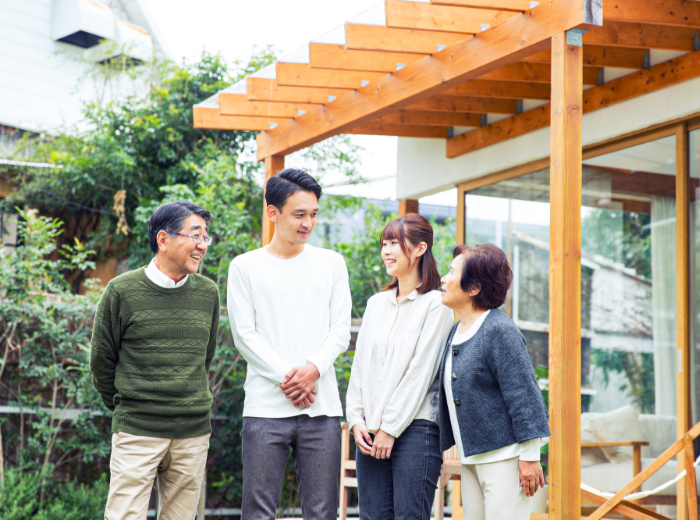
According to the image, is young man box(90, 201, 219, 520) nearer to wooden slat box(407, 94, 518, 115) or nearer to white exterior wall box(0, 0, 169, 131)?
wooden slat box(407, 94, 518, 115)

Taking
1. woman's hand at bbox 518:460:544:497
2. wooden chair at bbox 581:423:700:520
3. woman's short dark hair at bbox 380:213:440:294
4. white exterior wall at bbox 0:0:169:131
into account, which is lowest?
wooden chair at bbox 581:423:700:520

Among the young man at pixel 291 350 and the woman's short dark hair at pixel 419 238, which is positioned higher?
the woman's short dark hair at pixel 419 238

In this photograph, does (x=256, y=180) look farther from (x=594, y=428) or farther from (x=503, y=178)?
(x=594, y=428)

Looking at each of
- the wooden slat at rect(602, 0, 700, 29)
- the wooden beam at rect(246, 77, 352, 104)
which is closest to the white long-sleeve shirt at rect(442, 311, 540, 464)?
the wooden slat at rect(602, 0, 700, 29)

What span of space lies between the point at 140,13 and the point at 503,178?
851 centimetres

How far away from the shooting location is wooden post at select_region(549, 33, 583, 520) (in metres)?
3.08

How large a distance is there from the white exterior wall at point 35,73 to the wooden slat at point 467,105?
6722 mm

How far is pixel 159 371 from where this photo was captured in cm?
279

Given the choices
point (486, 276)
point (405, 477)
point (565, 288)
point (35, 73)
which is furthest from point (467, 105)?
point (35, 73)

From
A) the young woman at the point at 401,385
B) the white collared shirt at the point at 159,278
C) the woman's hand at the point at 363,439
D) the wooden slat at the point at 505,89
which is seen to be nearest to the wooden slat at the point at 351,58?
the wooden slat at the point at 505,89

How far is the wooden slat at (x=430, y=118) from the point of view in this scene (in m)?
5.54

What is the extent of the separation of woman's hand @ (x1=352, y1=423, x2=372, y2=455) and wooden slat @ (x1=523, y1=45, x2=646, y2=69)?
269 centimetres

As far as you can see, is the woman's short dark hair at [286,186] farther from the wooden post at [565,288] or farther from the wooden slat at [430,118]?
the wooden slat at [430,118]

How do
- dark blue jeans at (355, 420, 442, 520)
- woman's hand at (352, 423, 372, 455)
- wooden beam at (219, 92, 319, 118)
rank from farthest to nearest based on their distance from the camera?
1. wooden beam at (219, 92, 319, 118)
2. woman's hand at (352, 423, 372, 455)
3. dark blue jeans at (355, 420, 442, 520)
